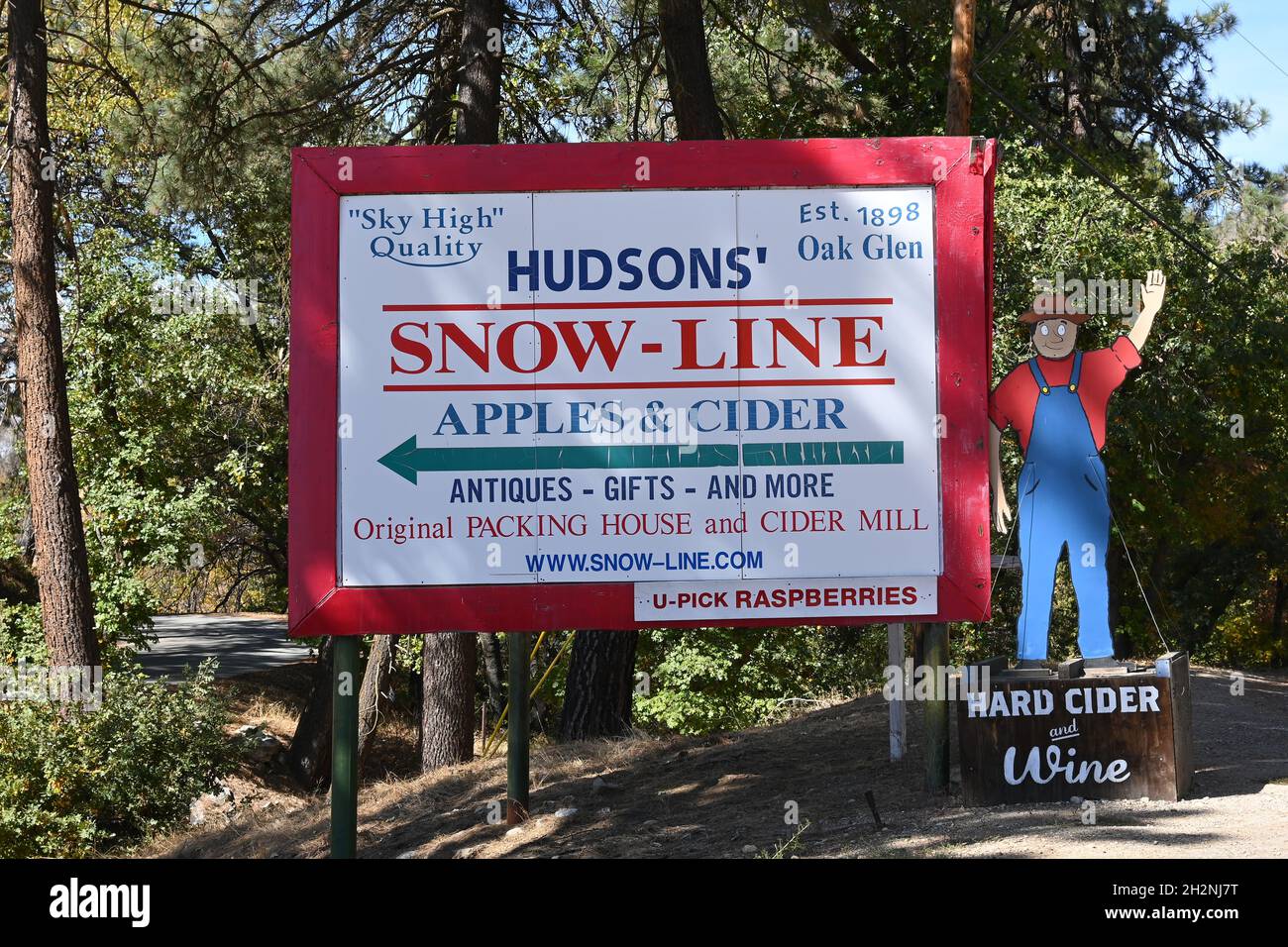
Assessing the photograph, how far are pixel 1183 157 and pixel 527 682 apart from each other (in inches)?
835

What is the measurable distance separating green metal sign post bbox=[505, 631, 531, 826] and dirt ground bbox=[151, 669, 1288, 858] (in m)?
0.17

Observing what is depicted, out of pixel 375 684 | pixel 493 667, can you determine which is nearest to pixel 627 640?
pixel 375 684

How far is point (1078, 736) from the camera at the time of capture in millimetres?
7434

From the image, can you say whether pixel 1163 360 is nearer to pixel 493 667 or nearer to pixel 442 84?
pixel 442 84

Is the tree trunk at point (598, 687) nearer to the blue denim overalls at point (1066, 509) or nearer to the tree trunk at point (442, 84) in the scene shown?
the blue denim overalls at point (1066, 509)

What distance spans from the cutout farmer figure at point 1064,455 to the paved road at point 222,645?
18397mm

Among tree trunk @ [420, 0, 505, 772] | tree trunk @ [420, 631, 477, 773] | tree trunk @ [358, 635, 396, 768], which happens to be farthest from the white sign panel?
tree trunk @ [358, 635, 396, 768]

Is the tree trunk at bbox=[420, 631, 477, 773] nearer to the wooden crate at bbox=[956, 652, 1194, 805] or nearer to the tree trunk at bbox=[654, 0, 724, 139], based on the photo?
the tree trunk at bbox=[654, 0, 724, 139]

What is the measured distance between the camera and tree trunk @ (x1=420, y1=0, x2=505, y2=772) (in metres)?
13.0

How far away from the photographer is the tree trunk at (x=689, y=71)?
12148 millimetres

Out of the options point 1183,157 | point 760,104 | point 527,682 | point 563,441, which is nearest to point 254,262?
point 760,104

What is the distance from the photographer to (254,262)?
21.1 meters

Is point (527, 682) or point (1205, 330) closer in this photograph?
point (527, 682)

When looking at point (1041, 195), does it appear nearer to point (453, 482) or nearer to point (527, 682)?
point (527, 682)
